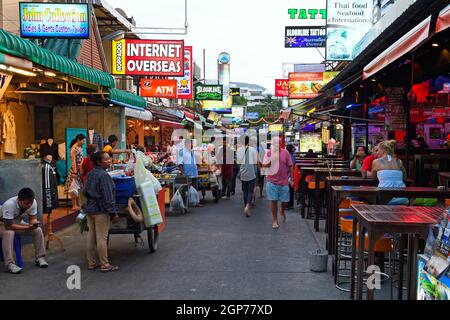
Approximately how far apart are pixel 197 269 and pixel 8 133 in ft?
24.4

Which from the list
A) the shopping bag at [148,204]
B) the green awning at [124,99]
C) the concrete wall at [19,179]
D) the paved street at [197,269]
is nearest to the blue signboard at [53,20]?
the green awning at [124,99]

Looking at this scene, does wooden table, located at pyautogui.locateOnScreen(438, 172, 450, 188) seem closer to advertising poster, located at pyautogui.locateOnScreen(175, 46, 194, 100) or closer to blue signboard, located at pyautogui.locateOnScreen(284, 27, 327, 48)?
blue signboard, located at pyautogui.locateOnScreen(284, 27, 327, 48)

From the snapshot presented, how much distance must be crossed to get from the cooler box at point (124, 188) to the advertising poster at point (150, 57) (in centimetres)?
1042

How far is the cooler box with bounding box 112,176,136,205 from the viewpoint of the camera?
7.57 m

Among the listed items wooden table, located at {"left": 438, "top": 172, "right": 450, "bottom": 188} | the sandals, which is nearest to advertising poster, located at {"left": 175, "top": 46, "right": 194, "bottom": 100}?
wooden table, located at {"left": 438, "top": 172, "right": 450, "bottom": 188}

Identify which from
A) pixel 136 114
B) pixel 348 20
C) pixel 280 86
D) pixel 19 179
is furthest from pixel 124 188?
pixel 280 86

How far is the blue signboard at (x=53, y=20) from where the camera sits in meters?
11.4

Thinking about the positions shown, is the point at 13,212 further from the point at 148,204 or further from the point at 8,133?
the point at 8,133

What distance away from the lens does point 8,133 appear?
11922 mm

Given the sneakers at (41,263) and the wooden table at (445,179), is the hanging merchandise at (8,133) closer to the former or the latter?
the sneakers at (41,263)

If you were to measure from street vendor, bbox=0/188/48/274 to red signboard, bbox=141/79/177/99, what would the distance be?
14.3 metres

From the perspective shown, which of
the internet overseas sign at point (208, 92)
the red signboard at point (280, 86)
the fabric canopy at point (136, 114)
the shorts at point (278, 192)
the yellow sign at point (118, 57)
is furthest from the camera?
the red signboard at point (280, 86)

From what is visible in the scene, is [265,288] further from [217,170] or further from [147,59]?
[147,59]

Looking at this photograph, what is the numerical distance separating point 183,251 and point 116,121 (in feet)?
26.1
